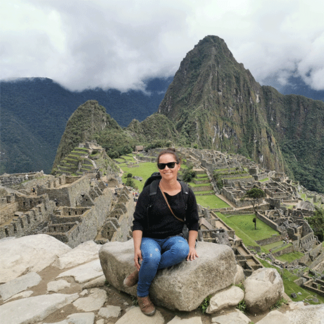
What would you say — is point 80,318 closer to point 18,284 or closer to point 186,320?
point 186,320

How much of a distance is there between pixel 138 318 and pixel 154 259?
2.67ft

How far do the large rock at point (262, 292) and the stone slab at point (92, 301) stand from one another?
85.0 inches

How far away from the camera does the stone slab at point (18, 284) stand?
386 cm

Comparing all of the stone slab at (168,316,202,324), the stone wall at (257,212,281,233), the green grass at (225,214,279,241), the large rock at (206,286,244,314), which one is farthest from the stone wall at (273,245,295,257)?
the stone slab at (168,316,202,324)

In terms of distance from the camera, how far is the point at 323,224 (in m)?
27.9

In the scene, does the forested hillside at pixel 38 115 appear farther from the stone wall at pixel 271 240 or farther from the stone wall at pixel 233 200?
the stone wall at pixel 271 240

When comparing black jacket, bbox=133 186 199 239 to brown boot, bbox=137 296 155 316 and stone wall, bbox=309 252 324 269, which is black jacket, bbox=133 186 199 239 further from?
stone wall, bbox=309 252 324 269

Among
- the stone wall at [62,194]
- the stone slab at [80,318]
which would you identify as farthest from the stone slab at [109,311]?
the stone wall at [62,194]

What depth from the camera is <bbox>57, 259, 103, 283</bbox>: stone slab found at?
168 inches

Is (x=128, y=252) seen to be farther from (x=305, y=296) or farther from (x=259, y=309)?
(x=305, y=296)

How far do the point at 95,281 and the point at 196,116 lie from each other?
138 meters

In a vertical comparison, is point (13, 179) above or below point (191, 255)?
above

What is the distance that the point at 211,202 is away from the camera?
3281 cm

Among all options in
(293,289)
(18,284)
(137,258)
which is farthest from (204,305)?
(293,289)
